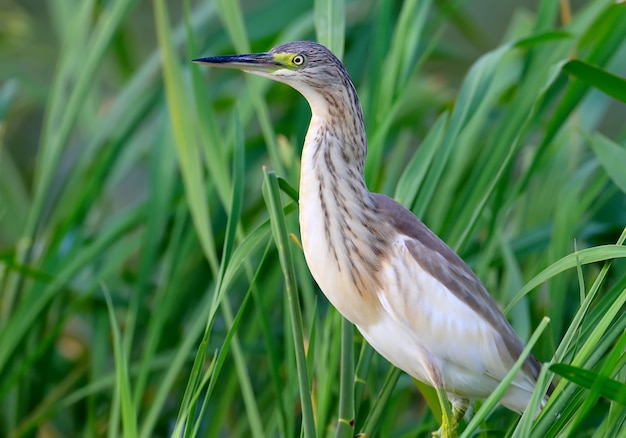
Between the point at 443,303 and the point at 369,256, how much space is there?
109 mm

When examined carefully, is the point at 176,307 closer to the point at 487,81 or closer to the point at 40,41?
the point at 487,81

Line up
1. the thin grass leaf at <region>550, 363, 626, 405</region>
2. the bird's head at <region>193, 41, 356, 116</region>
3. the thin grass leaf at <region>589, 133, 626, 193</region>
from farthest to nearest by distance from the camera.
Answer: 1. the thin grass leaf at <region>589, 133, 626, 193</region>
2. the bird's head at <region>193, 41, 356, 116</region>
3. the thin grass leaf at <region>550, 363, 626, 405</region>

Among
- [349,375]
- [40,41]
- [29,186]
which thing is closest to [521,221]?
[349,375]

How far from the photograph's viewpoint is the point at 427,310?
43.1 inches

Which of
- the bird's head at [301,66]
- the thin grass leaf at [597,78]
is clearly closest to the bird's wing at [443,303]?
the bird's head at [301,66]

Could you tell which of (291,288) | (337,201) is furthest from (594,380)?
(337,201)

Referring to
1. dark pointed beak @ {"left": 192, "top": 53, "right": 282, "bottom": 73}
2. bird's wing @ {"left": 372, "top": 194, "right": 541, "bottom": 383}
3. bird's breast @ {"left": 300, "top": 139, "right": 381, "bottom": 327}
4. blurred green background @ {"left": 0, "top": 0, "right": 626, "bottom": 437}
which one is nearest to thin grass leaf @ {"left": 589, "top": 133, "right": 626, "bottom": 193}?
blurred green background @ {"left": 0, "top": 0, "right": 626, "bottom": 437}

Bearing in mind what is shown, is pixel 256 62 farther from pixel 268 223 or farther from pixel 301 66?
pixel 268 223

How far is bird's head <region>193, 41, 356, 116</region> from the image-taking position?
106 centimetres

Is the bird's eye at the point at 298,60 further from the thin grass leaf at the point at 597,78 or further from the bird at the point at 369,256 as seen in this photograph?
the thin grass leaf at the point at 597,78

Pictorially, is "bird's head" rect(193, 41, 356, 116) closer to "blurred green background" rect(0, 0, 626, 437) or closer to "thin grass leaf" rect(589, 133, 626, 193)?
"blurred green background" rect(0, 0, 626, 437)

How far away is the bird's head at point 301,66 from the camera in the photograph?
41.6 inches

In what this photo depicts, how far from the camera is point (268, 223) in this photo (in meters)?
1.03

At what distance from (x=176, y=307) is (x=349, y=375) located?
77 cm
